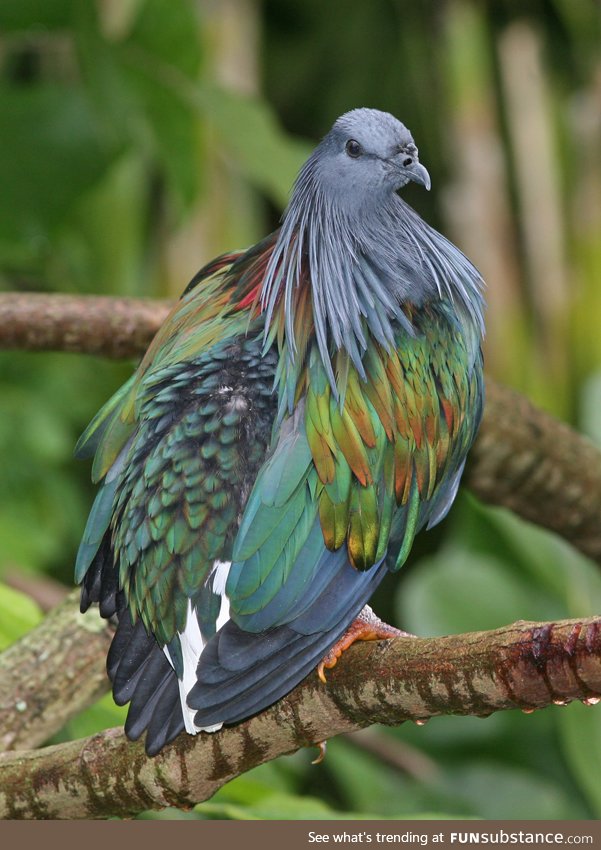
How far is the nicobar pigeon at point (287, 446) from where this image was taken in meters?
1.83

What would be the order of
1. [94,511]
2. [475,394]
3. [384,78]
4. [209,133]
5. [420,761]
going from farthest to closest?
1. [384,78]
2. [209,133]
3. [420,761]
4. [475,394]
5. [94,511]

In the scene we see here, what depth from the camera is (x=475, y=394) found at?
2.20 meters

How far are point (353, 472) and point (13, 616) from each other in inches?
40.2

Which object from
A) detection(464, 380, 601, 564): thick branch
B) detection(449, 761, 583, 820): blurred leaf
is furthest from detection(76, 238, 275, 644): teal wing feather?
detection(449, 761, 583, 820): blurred leaf

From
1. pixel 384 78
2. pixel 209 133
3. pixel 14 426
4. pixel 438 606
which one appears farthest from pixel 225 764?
pixel 384 78

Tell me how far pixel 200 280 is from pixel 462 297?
1.76 feet

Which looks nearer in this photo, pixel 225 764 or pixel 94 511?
pixel 225 764

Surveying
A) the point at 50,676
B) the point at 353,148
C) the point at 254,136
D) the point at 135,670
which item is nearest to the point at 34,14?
the point at 254,136

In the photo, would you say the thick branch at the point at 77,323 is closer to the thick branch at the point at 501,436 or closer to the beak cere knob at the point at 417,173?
the thick branch at the point at 501,436

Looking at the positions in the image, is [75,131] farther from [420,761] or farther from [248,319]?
[420,761]

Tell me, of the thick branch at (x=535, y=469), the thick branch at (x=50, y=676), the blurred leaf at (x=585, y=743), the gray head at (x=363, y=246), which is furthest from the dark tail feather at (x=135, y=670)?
the blurred leaf at (x=585, y=743)

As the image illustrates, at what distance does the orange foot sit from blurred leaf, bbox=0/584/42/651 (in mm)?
877

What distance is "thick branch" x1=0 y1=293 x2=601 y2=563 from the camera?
2.76 meters

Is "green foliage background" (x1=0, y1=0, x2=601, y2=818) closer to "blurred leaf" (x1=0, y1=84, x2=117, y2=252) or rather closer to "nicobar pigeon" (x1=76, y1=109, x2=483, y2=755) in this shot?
"blurred leaf" (x1=0, y1=84, x2=117, y2=252)
